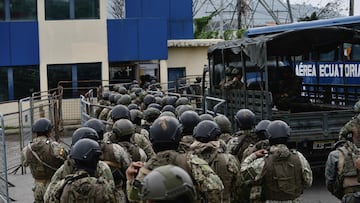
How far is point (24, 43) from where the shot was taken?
2197cm

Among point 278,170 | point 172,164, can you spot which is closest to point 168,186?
point 172,164

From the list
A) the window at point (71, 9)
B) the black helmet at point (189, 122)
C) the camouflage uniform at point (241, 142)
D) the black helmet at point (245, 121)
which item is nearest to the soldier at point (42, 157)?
the black helmet at point (189, 122)

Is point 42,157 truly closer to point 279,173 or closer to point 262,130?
point 262,130

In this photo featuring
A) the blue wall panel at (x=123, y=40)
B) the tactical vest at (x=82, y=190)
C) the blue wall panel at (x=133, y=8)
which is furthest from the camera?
the blue wall panel at (x=133, y=8)

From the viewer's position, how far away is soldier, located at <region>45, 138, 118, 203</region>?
15.0 ft

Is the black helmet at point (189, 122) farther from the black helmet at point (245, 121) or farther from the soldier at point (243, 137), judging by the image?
the black helmet at point (245, 121)

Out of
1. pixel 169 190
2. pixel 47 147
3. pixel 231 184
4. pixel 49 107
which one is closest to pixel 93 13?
pixel 49 107

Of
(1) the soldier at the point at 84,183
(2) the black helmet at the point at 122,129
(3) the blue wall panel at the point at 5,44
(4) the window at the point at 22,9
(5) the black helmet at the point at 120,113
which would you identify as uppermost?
(4) the window at the point at 22,9

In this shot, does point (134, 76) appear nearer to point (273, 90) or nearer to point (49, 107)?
point (49, 107)

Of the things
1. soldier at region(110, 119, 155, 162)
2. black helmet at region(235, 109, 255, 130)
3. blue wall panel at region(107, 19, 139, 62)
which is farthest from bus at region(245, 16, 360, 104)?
blue wall panel at region(107, 19, 139, 62)

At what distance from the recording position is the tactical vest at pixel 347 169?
5.60 meters

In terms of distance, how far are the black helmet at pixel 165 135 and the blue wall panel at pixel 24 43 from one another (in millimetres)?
18406

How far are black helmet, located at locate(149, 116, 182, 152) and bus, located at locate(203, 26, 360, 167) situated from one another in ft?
19.0

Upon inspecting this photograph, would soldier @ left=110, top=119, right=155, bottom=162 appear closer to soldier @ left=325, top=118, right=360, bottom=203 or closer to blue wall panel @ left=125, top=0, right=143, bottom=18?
soldier @ left=325, top=118, right=360, bottom=203
